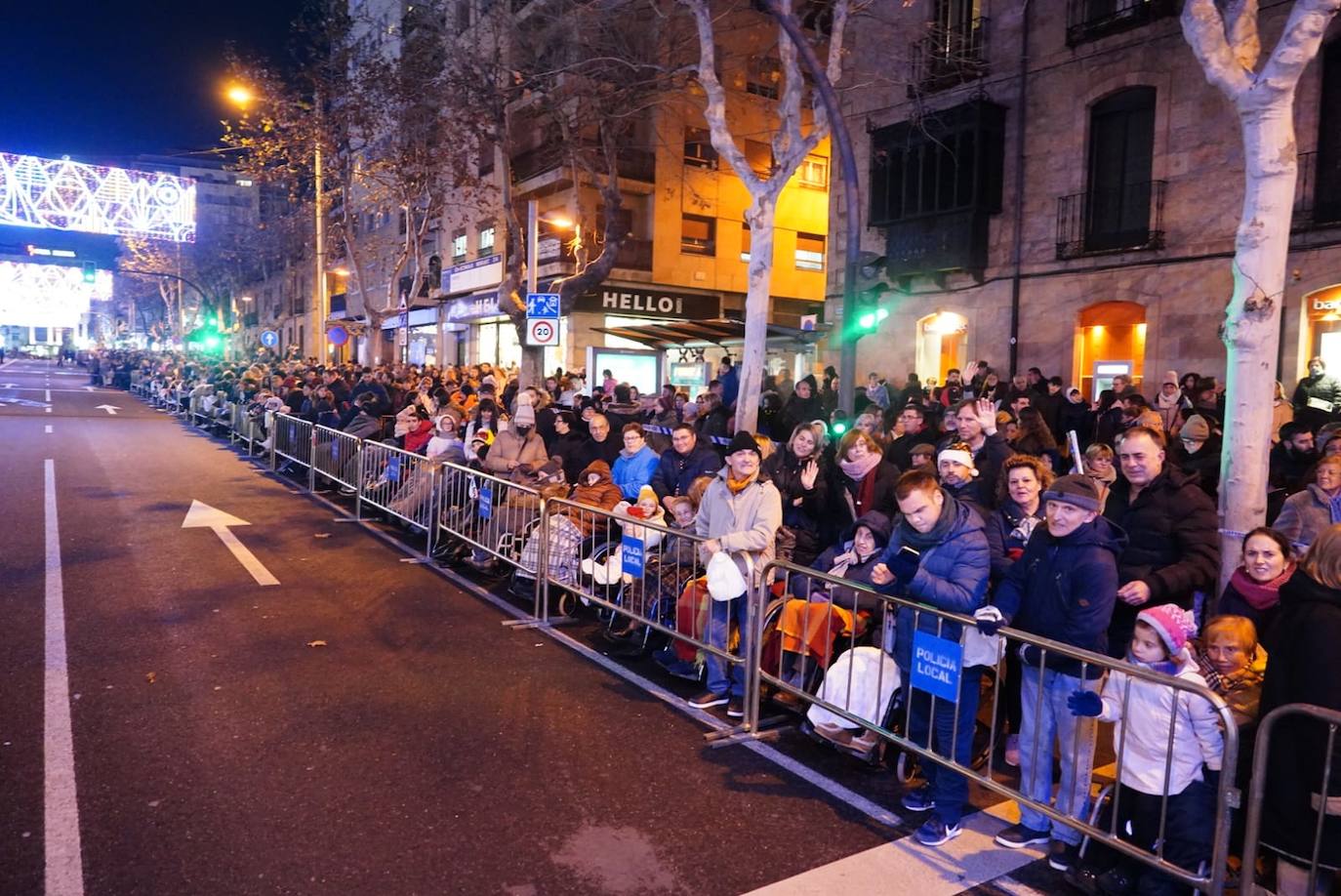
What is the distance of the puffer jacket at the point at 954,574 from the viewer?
4.74 m

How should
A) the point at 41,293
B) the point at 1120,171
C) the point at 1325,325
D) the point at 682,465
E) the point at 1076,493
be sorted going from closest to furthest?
the point at 1076,493 → the point at 682,465 → the point at 1325,325 → the point at 1120,171 → the point at 41,293

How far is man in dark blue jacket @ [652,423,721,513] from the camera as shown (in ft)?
27.8

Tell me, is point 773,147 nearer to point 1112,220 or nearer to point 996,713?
point 1112,220

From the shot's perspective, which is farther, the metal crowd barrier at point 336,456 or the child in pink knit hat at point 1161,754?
the metal crowd barrier at point 336,456

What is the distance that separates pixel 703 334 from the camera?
21.8 metres

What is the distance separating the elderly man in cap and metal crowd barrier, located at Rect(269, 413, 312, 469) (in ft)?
34.9

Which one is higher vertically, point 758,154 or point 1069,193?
point 758,154

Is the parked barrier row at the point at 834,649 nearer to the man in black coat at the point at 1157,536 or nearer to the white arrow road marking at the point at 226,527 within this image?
the man in black coat at the point at 1157,536

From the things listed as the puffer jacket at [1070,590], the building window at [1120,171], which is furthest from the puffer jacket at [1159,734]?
the building window at [1120,171]

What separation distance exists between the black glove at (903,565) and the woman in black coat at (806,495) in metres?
1.89

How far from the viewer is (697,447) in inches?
343

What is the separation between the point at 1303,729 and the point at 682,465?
5.69m

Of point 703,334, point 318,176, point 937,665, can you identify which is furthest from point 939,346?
point 318,176

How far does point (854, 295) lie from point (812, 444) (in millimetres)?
4542
